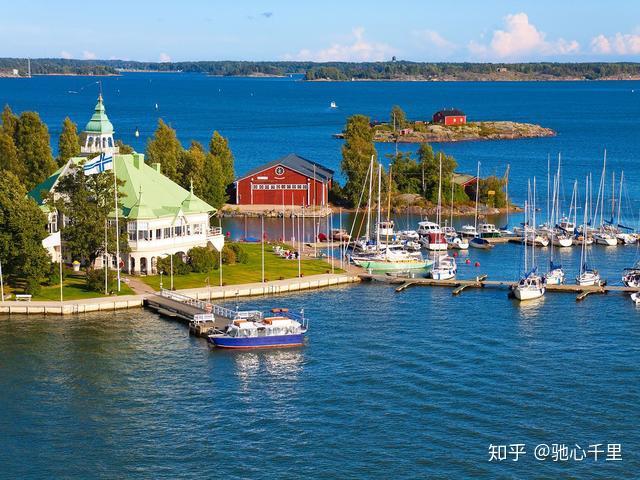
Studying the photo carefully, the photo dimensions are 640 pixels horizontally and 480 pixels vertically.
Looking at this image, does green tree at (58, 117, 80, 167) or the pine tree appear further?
the pine tree

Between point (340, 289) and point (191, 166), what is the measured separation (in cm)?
3870

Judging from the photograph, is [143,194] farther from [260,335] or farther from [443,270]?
[443,270]

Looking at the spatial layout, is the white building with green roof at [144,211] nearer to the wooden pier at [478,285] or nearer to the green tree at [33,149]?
the wooden pier at [478,285]

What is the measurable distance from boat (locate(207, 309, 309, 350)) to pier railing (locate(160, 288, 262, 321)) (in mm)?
1477

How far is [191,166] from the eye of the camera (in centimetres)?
11869

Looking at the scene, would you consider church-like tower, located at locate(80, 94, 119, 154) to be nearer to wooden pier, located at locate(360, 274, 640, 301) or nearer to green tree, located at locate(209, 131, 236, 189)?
wooden pier, located at locate(360, 274, 640, 301)

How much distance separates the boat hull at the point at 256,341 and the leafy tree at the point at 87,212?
17950mm

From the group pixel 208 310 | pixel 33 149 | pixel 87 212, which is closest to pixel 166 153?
pixel 33 149

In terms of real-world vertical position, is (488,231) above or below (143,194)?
below

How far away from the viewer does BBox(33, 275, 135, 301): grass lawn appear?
77.6m

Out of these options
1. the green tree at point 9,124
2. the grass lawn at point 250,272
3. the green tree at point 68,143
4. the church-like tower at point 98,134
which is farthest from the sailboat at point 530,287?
the green tree at point 9,124

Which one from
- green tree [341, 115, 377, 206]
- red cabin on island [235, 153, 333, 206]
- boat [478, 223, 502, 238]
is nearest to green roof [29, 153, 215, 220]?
boat [478, 223, 502, 238]

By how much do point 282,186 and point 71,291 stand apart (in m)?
48.8

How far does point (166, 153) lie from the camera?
121 metres
